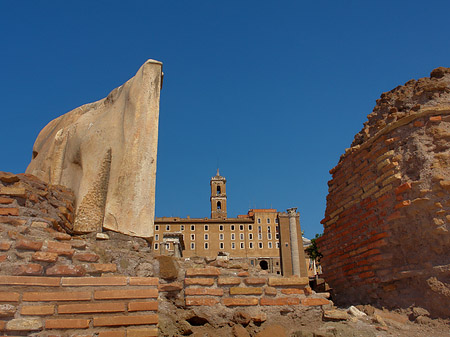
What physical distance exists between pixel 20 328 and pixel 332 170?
204 inches

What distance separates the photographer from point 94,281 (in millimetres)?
3789

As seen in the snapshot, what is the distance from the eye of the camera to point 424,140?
523 cm

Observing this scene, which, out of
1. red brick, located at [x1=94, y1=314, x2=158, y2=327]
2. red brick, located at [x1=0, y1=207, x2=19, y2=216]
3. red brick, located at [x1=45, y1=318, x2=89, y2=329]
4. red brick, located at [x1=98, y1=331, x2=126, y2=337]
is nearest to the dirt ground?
red brick, located at [x1=94, y1=314, x2=158, y2=327]

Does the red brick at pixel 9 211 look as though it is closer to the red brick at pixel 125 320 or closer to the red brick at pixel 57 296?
the red brick at pixel 57 296

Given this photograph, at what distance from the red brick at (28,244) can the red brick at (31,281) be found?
1.06 feet

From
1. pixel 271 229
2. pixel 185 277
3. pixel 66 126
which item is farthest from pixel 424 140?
pixel 271 229

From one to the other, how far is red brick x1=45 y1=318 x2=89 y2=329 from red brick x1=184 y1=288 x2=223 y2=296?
1080 mm

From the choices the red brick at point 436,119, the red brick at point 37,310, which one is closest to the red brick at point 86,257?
the red brick at point 37,310

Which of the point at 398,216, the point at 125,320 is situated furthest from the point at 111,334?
the point at 398,216

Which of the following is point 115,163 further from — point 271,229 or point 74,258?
point 271,229

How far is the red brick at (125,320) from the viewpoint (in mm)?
3588

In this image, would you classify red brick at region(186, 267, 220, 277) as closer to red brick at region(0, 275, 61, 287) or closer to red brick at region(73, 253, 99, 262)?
red brick at region(73, 253, 99, 262)

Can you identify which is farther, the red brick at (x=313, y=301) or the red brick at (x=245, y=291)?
the red brick at (x=313, y=301)

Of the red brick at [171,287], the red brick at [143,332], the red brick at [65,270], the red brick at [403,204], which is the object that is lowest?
the red brick at [143,332]
